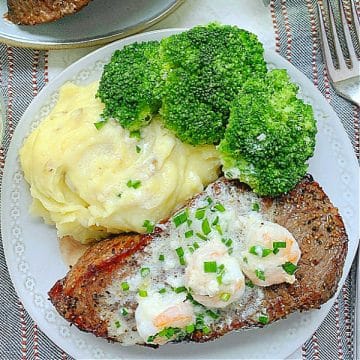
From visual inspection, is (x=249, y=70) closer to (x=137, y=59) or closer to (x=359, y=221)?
(x=137, y=59)

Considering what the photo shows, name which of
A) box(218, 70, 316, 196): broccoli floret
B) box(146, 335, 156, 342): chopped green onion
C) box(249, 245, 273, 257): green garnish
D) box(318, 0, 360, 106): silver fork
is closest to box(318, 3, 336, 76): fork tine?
box(318, 0, 360, 106): silver fork

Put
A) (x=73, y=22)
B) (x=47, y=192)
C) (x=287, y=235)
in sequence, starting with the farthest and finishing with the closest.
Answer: (x=73, y=22), (x=47, y=192), (x=287, y=235)

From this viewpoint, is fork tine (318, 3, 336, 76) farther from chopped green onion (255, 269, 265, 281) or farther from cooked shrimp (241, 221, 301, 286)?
chopped green onion (255, 269, 265, 281)

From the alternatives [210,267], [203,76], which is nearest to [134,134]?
[203,76]

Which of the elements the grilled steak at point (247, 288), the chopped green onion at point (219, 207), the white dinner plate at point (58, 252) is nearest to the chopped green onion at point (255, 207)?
the grilled steak at point (247, 288)

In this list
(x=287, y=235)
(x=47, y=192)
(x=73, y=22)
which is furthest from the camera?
(x=73, y=22)

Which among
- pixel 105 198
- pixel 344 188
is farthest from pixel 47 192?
pixel 344 188
